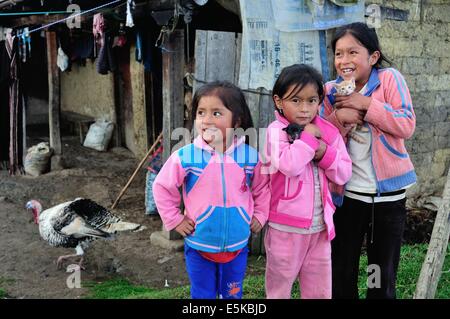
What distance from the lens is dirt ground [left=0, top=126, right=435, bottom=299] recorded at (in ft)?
15.9

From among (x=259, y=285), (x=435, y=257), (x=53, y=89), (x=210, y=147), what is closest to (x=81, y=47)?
(x=53, y=89)

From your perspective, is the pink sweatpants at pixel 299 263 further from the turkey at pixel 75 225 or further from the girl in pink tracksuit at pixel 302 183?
the turkey at pixel 75 225

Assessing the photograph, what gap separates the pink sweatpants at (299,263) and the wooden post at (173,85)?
3102mm

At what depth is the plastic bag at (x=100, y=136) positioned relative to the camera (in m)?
10.5

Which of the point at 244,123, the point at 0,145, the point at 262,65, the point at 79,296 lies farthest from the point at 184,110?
the point at 0,145

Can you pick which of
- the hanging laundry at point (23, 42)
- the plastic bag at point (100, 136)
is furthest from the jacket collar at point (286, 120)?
the plastic bag at point (100, 136)

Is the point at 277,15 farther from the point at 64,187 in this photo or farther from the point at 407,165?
the point at 64,187

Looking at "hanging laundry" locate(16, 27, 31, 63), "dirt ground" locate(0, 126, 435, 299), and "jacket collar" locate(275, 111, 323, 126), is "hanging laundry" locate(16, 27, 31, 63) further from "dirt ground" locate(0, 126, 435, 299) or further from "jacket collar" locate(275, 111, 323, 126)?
"jacket collar" locate(275, 111, 323, 126)

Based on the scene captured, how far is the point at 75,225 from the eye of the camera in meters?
4.88

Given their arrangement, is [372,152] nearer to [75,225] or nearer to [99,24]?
[75,225]

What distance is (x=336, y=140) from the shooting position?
7.74 ft

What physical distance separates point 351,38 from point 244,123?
0.68 metres
